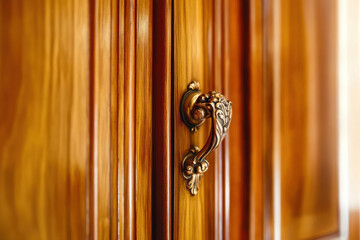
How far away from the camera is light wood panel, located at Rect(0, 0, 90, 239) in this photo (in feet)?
0.83

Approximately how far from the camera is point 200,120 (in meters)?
0.34

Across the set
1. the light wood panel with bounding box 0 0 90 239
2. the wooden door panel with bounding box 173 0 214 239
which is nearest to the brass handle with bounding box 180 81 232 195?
the wooden door panel with bounding box 173 0 214 239

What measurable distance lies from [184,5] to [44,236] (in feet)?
0.86

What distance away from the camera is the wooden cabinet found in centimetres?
26

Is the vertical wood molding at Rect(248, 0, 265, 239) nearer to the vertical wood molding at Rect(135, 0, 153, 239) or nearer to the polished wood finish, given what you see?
the polished wood finish

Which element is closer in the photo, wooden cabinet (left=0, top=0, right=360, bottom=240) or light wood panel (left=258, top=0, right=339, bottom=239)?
wooden cabinet (left=0, top=0, right=360, bottom=240)

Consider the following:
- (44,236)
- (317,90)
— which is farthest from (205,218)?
(317,90)

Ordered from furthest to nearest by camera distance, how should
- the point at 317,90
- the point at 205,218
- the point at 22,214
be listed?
the point at 317,90, the point at 205,218, the point at 22,214

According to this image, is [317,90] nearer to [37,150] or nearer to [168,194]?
[168,194]

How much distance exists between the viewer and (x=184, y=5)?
Result: 0.35 metres

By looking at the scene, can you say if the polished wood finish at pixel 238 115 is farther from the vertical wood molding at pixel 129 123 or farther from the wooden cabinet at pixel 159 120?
the vertical wood molding at pixel 129 123

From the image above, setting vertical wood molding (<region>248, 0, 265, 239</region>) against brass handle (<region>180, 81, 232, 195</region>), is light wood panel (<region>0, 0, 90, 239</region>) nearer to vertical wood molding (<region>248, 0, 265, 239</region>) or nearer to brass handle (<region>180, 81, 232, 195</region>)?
brass handle (<region>180, 81, 232, 195</region>)

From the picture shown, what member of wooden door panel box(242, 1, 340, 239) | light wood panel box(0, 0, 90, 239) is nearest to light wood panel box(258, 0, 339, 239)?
wooden door panel box(242, 1, 340, 239)

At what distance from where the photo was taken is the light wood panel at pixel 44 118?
25 cm
